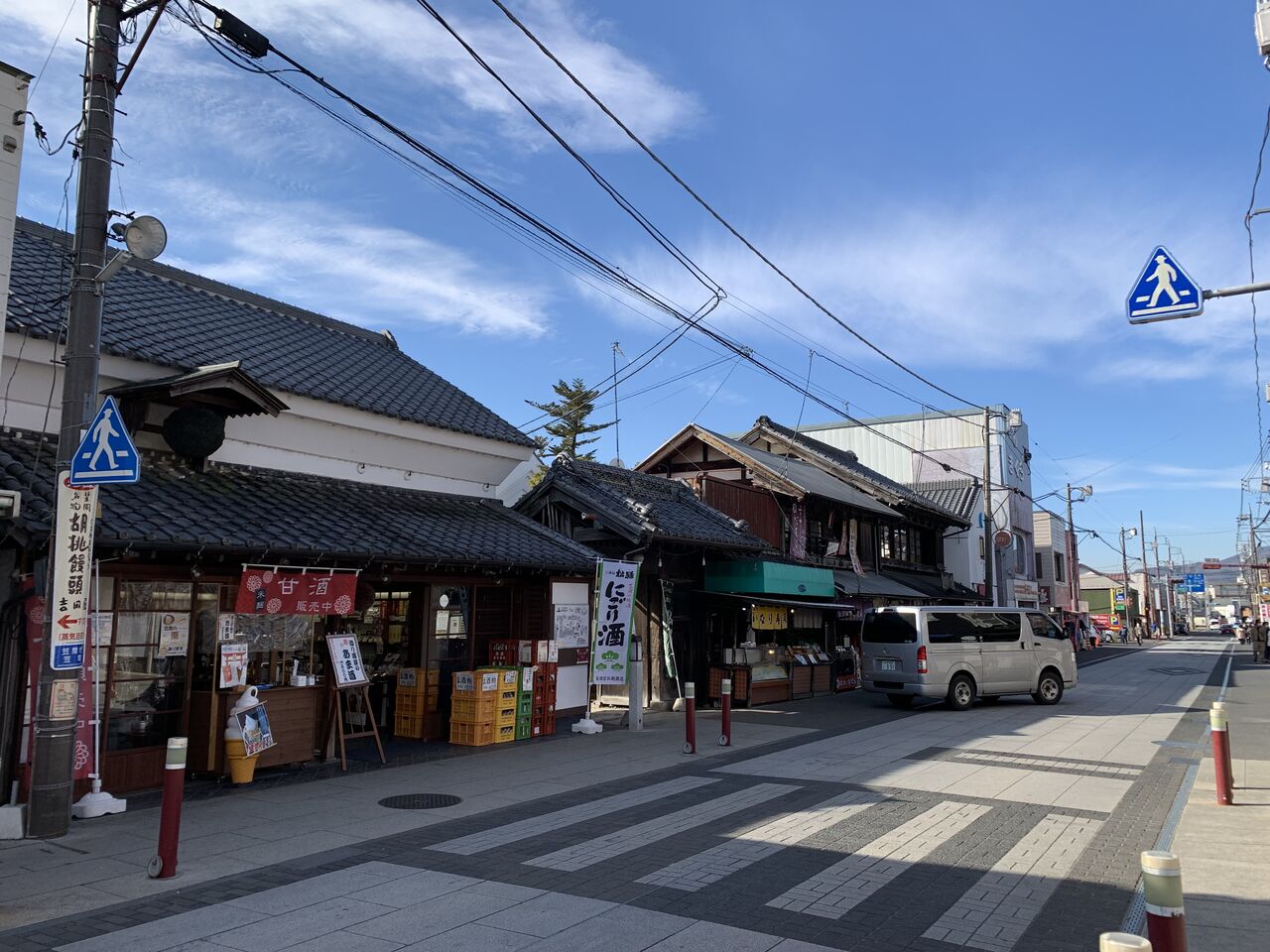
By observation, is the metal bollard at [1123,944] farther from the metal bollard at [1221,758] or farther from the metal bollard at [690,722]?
the metal bollard at [690,722]

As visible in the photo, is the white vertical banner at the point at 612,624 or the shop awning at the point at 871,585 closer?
the white vertical banner at the point at 612,624

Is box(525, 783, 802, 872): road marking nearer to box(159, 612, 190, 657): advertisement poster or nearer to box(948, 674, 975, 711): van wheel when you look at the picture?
box(159, 612, 190, 657): advertisement poster

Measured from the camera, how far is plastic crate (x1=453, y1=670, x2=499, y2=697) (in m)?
12.7

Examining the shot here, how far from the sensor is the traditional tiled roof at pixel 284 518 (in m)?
8.38

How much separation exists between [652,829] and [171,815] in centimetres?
408

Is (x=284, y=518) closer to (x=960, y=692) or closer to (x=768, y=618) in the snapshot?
(x=768, y=618)

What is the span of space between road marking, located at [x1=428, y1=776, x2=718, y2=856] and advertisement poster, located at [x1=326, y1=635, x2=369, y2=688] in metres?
3.65

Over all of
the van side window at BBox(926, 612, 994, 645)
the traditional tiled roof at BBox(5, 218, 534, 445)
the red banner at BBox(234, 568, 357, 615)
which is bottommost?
the van side window at BBox(926, 612, 994, 645)

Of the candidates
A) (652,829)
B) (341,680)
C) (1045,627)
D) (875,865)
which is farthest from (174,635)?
(1045,627)

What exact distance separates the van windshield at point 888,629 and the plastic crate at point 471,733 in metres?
9.29

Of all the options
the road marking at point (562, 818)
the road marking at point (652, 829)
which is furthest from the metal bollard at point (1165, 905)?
the road marking at point (562, 818)

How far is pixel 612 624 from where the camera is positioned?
47.0 feet

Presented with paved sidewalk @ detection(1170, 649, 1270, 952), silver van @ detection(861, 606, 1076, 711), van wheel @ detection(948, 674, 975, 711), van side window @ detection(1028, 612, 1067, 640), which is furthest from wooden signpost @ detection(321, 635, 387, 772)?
van side window @ detection(1028, 612, 1067, 640)

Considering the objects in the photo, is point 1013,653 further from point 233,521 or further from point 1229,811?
point 233,521
